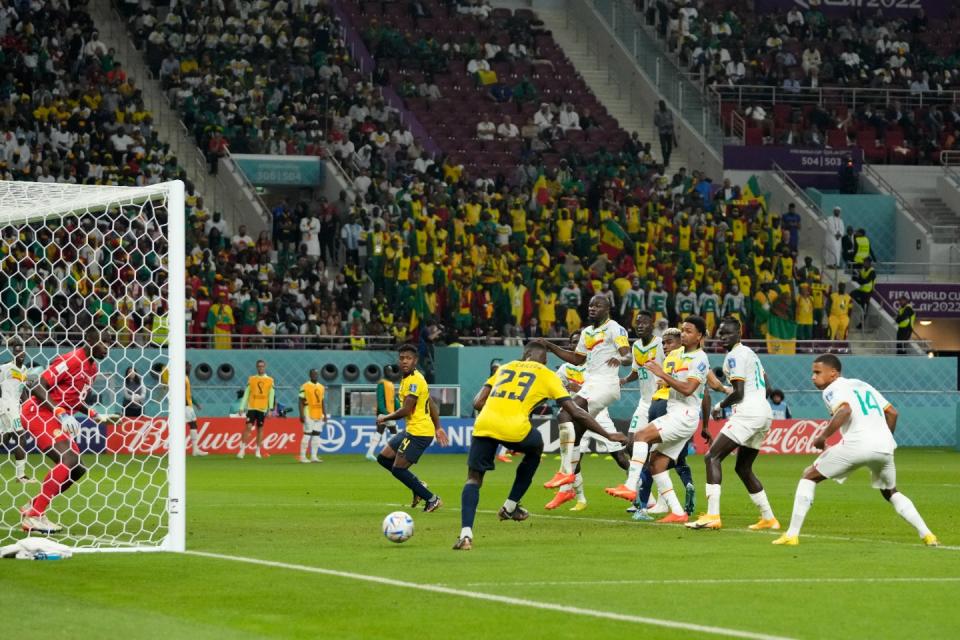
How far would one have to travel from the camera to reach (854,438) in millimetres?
15234

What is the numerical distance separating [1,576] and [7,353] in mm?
19037

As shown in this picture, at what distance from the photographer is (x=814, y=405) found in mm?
41812

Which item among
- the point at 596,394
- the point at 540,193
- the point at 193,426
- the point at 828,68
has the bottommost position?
the point at 193,426

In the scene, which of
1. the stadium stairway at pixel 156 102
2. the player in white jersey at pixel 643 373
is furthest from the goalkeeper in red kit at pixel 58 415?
the stadium stairway at pixel 156 102

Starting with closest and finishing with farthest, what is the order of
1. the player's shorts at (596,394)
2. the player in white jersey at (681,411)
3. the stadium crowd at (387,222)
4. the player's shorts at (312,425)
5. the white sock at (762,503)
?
1. the white sock at (762,503)
2. the player in white jersey at (681,411)
3. the player's shorts at (596,394)
4. the player's shorts at (312,425)
5. the stadium crowd at (387,222)

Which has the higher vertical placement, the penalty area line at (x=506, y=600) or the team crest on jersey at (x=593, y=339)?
the team crest on jersey at (x=593, y=339)

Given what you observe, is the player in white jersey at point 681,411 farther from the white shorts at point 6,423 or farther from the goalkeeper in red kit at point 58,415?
the white shorts at point 6,423

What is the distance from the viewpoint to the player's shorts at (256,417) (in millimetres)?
34625

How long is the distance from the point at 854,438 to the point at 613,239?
2913 cm

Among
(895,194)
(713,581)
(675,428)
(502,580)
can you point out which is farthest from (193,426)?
(895,194)

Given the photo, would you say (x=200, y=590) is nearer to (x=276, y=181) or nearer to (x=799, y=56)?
(x=276, y=181)

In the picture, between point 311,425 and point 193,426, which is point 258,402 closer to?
point 311,425

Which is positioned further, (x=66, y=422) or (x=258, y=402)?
(x=258, y=402)

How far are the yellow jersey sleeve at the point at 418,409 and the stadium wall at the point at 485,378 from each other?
45.4ft
